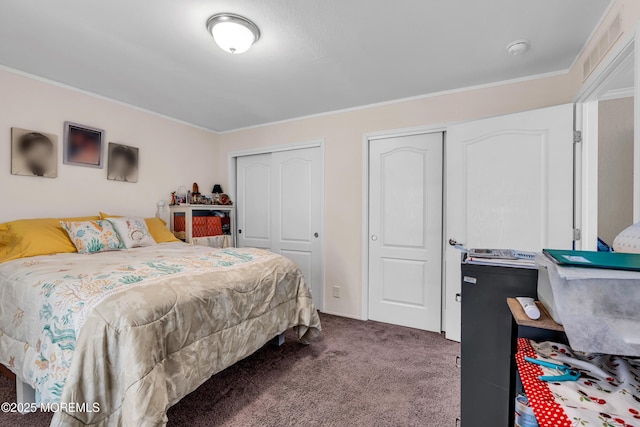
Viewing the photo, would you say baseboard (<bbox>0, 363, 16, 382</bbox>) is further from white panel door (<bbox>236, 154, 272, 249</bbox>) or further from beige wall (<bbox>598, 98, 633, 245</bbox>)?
beige wall (<bbox>598, 98, 633, 245</bbox>)

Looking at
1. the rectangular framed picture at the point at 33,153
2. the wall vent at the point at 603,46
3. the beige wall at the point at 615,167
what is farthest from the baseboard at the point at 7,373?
the beige wall at the point at 615,167

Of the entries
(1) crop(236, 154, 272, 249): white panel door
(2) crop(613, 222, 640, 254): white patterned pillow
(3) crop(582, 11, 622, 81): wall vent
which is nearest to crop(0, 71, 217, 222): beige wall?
(1) crop(236, 154, 272, 249): white panel door

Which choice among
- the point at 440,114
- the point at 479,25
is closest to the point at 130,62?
the point at 479,25

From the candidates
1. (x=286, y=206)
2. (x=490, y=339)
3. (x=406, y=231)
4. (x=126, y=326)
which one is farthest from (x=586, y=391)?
(x=286, y=206)

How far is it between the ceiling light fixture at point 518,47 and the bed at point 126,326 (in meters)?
2.32

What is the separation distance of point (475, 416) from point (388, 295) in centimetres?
207

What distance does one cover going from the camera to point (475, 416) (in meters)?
1.07

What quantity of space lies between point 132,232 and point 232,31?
1962 mm

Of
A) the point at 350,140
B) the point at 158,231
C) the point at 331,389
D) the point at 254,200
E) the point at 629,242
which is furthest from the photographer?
→ the point at 254,200

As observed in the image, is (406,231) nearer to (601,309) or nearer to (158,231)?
(601,309)

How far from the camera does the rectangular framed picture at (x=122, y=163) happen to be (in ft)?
10.1

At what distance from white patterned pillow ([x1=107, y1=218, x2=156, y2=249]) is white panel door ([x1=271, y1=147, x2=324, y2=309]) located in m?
1.50

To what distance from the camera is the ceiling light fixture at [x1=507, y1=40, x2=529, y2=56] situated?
78.0 inches

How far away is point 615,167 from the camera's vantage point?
2514 millimetres
